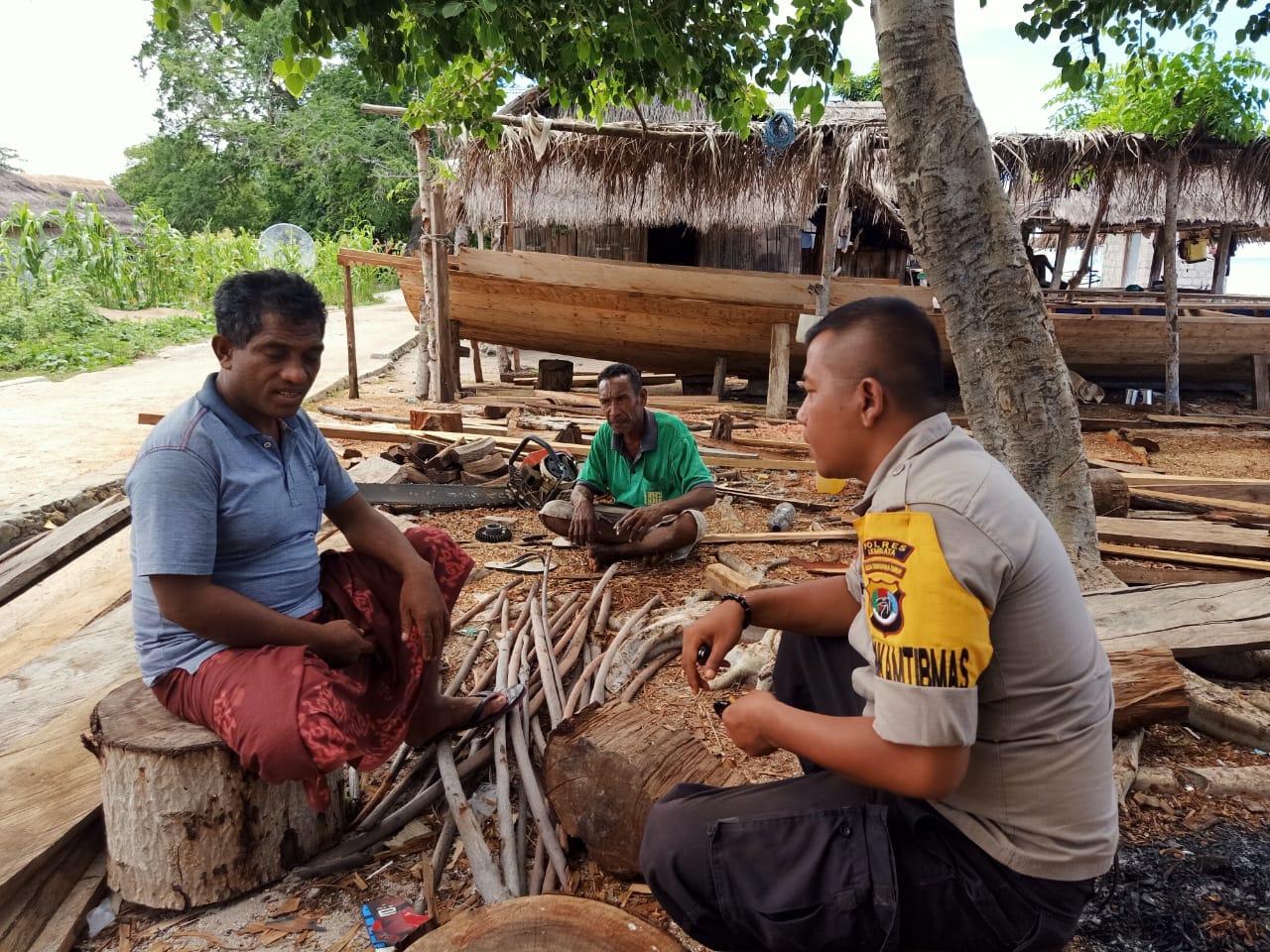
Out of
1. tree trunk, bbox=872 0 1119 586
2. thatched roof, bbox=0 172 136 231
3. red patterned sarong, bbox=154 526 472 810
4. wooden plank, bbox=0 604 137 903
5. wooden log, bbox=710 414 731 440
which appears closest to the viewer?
red patterned sarong, bbox=154 526 472 810

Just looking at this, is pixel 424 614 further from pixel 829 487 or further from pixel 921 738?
pixel 829 487

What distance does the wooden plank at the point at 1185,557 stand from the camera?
459cm

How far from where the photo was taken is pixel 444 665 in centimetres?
354

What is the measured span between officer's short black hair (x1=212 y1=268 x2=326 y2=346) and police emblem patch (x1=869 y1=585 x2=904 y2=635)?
66.0 inches

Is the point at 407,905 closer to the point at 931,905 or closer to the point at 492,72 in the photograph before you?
the point at 931,905

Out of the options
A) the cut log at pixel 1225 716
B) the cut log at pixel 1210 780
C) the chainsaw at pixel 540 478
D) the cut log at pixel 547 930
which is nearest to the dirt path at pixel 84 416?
the chainsaw at pixel 540 478

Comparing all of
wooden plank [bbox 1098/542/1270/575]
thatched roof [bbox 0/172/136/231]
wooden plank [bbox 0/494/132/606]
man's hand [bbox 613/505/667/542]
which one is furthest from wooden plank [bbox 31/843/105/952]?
thatched roof [bbox 0/172/136/231]

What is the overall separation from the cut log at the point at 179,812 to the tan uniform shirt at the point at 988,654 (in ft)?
5.56

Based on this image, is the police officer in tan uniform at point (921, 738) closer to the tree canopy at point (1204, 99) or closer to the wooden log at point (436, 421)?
the wooden log at point (436, 421)

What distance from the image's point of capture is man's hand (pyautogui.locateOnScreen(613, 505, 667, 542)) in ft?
14.6

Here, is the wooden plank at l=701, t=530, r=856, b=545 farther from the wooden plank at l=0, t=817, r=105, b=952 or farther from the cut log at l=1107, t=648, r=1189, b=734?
the wooden plank at l=0, t=817, r=105, b=952

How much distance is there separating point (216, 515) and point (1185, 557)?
517cm

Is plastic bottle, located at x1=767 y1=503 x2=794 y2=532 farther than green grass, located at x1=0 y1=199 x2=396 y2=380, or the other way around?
green grass, located at x1=0 y1=199 x2=396 y2=380

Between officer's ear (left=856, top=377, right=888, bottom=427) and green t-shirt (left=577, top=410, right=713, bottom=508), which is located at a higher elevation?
officer's ear (left=856, top=377, right=888, bottom=427)
